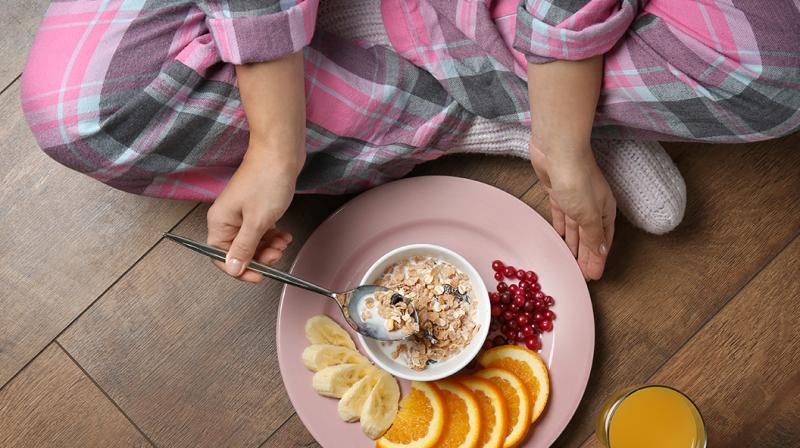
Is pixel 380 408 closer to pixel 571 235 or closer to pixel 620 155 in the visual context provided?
pixel 571 235

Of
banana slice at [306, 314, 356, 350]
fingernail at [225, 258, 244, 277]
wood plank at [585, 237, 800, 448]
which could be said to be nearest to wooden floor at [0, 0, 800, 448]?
wood plank at [585, 237, 800, 448]

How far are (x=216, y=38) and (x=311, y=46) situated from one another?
179 mm

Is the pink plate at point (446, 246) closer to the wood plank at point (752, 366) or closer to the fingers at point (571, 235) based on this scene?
the fingers at point (571, 235)

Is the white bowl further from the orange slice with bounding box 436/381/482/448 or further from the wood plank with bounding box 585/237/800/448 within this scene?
the wood plank with bounding box 585/237/800/448

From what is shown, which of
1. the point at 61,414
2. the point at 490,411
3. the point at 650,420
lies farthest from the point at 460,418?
the point at 61,414

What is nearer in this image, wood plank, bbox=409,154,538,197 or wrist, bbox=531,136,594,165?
wrist, bbox=531,136,594,165

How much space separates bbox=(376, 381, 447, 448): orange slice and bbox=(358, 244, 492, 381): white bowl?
45 millimetres

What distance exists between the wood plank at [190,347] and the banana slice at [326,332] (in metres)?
0.10

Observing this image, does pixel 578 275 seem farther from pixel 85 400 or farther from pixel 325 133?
pixel 85 400

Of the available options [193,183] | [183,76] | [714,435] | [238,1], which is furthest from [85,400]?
[714,435]

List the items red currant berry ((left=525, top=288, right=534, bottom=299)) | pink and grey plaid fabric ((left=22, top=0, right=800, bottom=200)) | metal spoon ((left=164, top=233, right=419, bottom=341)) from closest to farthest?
1. pink and grey plaid fabric ((left=22, top=0, right=800, bottom=200))
2. metal spoon ((left=164, top=233, right=419, bottom=341))
3. red currant berry ((left=525, top=288, right=534, bottom=299))

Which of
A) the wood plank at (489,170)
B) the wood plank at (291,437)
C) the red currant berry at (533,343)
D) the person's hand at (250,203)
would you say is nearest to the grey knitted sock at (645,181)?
the wood plank at (489,170)

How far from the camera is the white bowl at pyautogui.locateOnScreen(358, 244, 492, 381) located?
3.03 feet

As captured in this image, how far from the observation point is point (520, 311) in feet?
3.24
